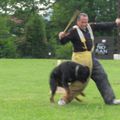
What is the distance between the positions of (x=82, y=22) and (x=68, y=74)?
1.13 meters

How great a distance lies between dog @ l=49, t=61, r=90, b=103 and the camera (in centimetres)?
1058

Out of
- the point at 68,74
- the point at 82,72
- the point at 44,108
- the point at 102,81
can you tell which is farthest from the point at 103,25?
the point at 44,108

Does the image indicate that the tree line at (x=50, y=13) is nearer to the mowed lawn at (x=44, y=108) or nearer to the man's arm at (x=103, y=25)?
the mowed lawn at (x=44, y=108)

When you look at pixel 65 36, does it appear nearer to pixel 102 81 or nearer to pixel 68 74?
pixel 68 74

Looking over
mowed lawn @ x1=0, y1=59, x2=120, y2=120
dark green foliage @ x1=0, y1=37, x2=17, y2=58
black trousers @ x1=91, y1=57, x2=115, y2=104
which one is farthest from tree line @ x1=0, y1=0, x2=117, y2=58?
black trousers @ x1=91, y1=57, x2=115, y2=104

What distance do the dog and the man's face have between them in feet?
2.68

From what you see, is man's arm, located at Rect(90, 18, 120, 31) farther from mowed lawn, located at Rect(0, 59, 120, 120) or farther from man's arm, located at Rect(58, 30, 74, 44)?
mowed lawn, located at Rect(0, 59, 120, 120)

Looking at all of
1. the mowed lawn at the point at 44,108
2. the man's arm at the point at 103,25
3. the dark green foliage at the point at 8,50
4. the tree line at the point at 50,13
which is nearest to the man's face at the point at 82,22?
the man's arm at the point at 103,25

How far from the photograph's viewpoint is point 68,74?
34.7ft

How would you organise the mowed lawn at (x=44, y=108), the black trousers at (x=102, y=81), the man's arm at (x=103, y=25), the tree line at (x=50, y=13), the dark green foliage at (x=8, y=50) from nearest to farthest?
the mowed lawn at (x=44, y=108) → the black trousers at (x=102, y=81) → the man's arm at (x=103, y=25) → the dark green foliage at (x=8, y=50) → the tree line at (x=50, y=13)

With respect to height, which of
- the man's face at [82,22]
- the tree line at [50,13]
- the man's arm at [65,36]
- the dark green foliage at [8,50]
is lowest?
the dark green foliage at [8,50]

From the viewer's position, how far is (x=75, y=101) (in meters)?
11.8

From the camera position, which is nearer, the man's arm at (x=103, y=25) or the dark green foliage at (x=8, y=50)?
the man's arm at (x=103, y=25)

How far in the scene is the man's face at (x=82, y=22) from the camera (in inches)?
424
